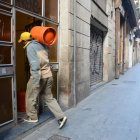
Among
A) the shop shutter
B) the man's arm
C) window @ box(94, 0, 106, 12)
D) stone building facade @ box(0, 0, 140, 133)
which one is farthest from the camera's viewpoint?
the shop shutter

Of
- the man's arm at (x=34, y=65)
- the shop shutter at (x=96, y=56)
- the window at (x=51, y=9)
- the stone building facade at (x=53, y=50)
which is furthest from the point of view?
the shop shutter at (x=96, y=56)

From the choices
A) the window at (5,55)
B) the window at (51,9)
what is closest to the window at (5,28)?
the window at (5,55)

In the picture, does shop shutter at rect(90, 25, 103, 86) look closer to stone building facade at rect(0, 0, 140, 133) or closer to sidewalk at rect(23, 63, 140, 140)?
stone building facade at rect(0, 0, 140, 133)

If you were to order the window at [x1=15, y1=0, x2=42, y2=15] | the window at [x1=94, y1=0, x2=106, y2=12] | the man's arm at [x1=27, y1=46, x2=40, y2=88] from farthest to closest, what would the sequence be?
1. the window at [x1=94, y1=0, x2=106, y2=12]
2. the window at [x1=15, y1=0, x2=42, y2=15]
3. the man's arm at [x1=27, y1=46, x2=40, y2=88]

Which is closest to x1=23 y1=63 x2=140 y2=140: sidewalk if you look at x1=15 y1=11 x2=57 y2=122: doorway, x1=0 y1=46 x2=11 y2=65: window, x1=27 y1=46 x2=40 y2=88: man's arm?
x1=15 y1=11 x2=57 y2=122: doorway

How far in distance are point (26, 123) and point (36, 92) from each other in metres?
0.75

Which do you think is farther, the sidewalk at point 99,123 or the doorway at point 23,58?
the doorway at point 23,58

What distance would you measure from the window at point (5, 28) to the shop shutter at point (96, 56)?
19.6 feet

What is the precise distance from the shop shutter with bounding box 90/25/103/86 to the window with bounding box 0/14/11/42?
598 cm

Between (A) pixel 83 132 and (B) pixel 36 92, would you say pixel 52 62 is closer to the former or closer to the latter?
(B) pixel 36 92

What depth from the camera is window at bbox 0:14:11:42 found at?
354cm

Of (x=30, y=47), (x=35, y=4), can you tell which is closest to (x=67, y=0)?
(x=35, y=4)

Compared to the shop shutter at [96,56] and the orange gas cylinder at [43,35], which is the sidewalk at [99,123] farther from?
the shop shutter at [96,56]

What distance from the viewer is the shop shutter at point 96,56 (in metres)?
9.54
